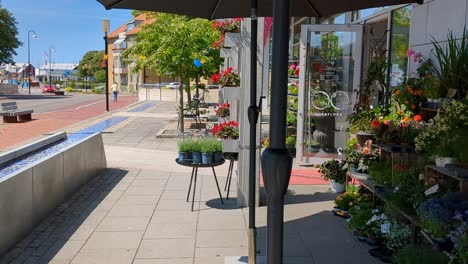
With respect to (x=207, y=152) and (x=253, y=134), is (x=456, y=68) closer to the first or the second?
(x=253, y=134)

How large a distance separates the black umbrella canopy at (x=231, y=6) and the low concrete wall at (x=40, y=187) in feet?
6.79

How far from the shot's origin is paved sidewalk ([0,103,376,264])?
180 inches

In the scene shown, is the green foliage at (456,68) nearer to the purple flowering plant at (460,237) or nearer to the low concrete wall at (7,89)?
the purple flowering plant at (460,237)

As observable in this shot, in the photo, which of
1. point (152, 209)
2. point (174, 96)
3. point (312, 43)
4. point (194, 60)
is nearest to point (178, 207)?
point (152, 209)

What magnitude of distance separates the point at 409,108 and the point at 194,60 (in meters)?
9.82

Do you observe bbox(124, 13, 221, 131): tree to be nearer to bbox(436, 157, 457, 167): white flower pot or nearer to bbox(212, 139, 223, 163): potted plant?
bbox(212, 139, 223, 163): potted plant

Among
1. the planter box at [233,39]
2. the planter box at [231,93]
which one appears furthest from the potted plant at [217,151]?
the planter box at [233,39]

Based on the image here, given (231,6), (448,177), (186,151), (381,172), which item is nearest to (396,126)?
(381,172)

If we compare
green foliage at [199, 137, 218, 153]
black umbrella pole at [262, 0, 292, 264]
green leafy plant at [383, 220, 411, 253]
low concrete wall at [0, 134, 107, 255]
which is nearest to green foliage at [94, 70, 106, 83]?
low concrete wall at [0, 134, 107, 255]

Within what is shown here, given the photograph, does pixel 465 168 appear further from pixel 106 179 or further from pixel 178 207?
pixel 106 179

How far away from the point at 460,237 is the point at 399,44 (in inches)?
200

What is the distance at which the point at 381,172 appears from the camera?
531 centimetres

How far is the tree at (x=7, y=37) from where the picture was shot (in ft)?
169

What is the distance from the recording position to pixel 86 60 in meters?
121
